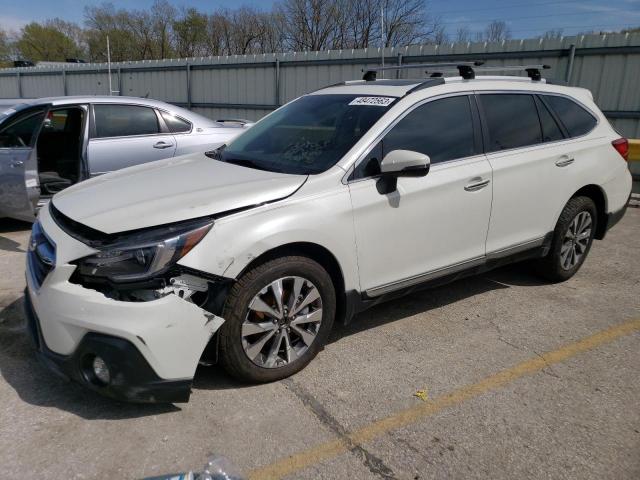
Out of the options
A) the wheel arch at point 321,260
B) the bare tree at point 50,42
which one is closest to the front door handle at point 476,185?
the wheel arch at point 321,260

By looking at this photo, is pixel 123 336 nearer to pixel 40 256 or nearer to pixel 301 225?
pixel 40 256

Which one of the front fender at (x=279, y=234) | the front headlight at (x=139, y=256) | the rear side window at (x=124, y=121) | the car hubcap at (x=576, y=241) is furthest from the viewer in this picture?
the rear side window at (x=124, y=121)

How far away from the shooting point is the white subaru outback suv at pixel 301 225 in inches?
105

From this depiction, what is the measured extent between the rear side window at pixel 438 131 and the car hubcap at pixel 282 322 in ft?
3.62

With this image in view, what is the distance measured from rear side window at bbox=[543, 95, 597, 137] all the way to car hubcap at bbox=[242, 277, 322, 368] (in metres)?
2.92

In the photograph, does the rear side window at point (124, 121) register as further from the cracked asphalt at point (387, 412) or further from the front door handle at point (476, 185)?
the front door handle at point (476, 185)

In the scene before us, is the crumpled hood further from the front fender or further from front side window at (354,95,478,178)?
front side window at (354,95,478,178)

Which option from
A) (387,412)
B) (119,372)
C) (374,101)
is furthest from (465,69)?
(119,372)

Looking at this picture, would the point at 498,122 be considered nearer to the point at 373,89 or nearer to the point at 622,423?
the point at 373,89

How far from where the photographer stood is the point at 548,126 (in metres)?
4.56

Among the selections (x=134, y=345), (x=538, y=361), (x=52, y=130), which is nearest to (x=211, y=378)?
(x=134, y=345)

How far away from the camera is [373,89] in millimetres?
3994

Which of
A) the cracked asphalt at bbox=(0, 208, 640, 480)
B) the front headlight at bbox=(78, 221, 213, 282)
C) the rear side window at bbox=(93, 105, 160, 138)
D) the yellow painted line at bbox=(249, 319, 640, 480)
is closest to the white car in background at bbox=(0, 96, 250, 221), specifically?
the rear side window at bbox=(93, 105, 160, 138)

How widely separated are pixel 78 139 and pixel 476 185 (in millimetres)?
4860
